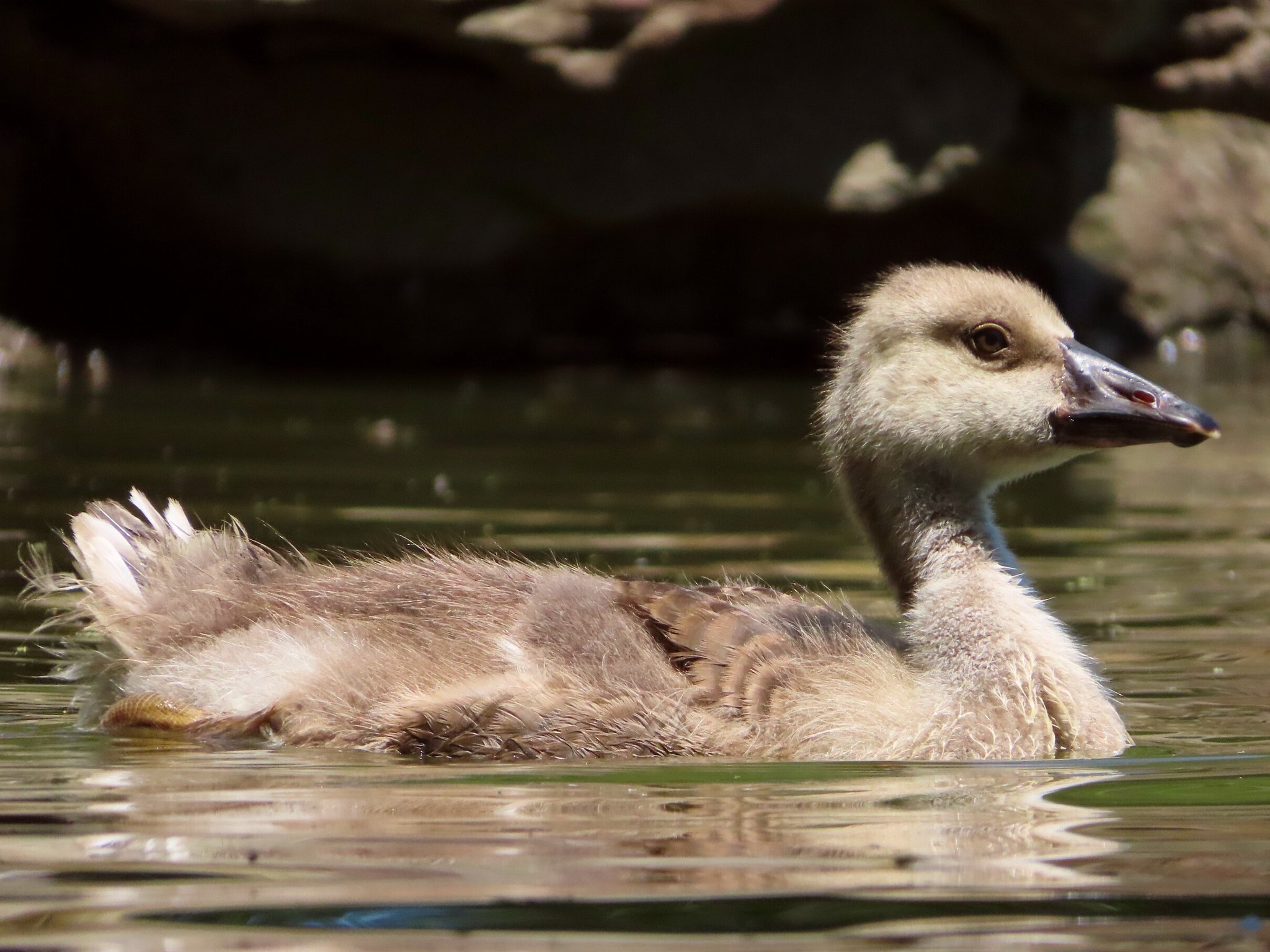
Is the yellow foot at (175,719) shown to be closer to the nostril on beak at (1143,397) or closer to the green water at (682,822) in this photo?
the green water at (682,822)

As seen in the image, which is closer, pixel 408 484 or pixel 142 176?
pixel 408 484

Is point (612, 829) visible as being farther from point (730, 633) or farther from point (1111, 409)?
point (1111, 409)

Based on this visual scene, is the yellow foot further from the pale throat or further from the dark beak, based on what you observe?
the dark beak

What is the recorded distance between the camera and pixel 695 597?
209 inches

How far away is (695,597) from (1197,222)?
52.3 ft

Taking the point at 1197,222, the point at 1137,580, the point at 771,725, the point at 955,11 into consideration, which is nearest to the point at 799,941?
the point at 771,725

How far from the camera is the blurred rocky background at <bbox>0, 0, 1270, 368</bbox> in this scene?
15.3 m

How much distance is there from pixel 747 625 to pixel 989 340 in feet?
3.39

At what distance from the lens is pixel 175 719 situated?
5238 mm

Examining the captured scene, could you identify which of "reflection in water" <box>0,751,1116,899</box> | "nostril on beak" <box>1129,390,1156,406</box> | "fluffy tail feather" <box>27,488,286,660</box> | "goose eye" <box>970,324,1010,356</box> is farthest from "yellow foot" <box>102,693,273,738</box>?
"nostril on beak" <box>1129,390,1156,406</box>

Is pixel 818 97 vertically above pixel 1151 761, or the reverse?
pixel 818 97

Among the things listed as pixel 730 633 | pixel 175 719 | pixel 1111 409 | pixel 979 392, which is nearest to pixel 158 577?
pixel 175 719

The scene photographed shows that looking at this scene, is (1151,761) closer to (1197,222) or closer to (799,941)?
(799,941)

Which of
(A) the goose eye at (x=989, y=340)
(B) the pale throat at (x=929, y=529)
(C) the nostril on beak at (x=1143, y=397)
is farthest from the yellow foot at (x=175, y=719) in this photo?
(C) the nostril on beak at (x=1143, y=397)
